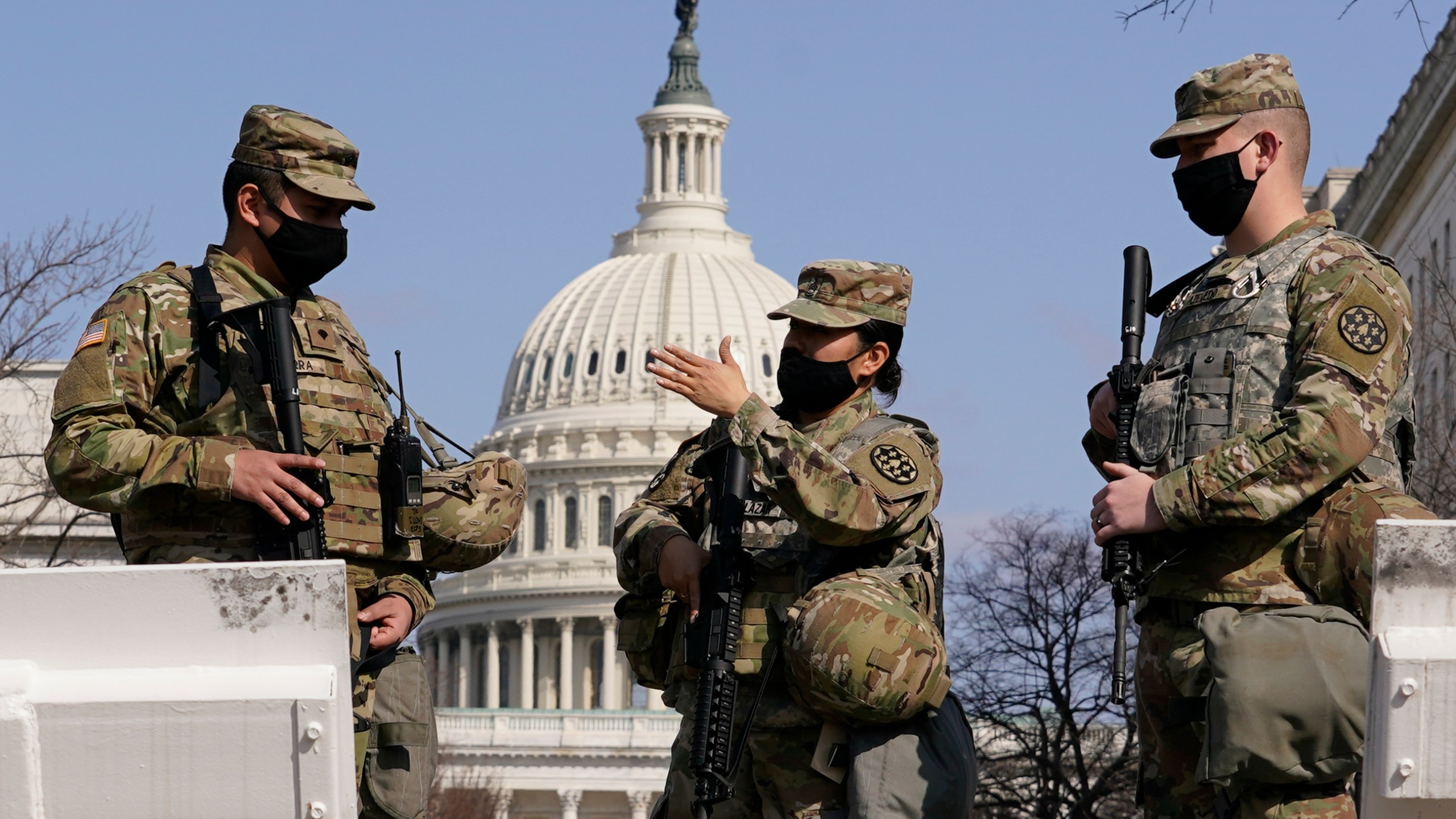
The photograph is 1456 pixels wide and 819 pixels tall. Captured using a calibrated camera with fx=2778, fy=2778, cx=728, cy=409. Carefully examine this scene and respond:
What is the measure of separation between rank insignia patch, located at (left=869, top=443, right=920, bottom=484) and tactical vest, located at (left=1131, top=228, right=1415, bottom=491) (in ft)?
1.96

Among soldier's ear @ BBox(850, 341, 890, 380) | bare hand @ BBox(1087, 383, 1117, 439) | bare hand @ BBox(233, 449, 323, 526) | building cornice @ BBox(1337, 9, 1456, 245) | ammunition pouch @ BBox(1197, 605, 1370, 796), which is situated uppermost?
building cornice @ BBox(1337, 9, 1456, 245)

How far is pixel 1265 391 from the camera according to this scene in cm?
701

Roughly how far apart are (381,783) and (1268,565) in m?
2.43

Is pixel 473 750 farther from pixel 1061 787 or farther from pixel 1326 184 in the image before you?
pixel 1061 787

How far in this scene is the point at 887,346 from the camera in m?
7.70

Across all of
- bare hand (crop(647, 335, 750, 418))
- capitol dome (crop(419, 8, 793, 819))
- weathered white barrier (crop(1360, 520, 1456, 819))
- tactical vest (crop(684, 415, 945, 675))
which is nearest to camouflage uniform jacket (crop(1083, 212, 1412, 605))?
tactical vest (crop(684, 415, 945, 675))

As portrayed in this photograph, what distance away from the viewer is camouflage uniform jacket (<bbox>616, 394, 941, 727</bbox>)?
7035 millimetres

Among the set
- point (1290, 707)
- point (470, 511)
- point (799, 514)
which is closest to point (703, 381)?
point (799, 514)

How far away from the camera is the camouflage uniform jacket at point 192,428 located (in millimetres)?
7031

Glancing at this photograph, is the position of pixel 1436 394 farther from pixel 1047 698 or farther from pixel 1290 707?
pixel 1290 707

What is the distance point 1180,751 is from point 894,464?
42.1 inches

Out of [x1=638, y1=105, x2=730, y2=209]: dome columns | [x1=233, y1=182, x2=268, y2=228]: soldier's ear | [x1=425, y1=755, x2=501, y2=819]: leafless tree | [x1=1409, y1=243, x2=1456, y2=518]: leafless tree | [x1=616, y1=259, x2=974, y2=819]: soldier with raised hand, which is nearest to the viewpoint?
[x1=616, y1=259, x2=974, y2=819]: soldier with raised hand

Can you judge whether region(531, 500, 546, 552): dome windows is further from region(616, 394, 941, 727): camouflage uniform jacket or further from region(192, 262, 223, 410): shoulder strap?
region(192, 262, 223, 410): shoulder strap

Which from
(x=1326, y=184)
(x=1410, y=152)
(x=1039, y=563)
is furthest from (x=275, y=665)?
(x=1326, y=184)
